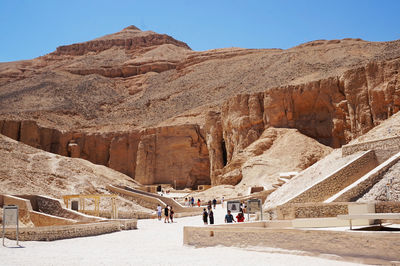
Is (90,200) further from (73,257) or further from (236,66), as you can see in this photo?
(236,66)

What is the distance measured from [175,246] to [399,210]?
6.78m

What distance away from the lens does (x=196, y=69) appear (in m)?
90.0

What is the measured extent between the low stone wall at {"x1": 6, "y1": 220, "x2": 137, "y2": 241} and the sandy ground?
0.43m

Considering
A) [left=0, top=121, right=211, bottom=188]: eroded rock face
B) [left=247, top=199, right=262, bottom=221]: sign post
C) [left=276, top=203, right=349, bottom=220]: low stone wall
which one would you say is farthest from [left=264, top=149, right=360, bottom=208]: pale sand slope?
[left=0, top=121, right=211, bottom=188]: eroded rock face

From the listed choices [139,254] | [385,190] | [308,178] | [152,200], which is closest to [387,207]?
[385,190]

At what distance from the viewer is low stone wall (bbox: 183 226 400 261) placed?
30.8 feet

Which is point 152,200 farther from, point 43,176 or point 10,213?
point 10,213

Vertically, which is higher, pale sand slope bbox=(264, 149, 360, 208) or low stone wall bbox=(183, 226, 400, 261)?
pale sand slope bbox=(264, 149, 360, 208)

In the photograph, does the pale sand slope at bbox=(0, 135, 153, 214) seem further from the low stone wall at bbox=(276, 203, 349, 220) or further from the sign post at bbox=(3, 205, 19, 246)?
the low stone wall at bbox=(276, 203, 349, 220)

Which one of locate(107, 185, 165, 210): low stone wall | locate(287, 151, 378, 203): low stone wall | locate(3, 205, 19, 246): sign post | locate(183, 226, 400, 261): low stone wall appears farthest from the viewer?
locate(107, 185, 165, 210): low stone wall

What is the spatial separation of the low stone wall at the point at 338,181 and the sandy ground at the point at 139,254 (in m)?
5.87

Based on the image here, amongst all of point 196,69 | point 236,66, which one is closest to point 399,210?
point 236,66

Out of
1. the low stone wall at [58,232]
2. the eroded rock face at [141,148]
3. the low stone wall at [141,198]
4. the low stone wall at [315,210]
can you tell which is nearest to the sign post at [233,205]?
the low stone wall at [315,210]

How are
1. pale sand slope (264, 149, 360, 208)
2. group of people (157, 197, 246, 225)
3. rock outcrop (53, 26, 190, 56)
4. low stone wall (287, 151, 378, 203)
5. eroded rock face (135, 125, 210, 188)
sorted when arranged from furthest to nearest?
rock outcrop (53, 26, 190, 56) → eroded rock face (135, 125, 210, 188) → pale sand slope (264, 149, 360, 208) → low stone wall (287, 151, 378, 203) → group of people (157, 197, 246, 225)
